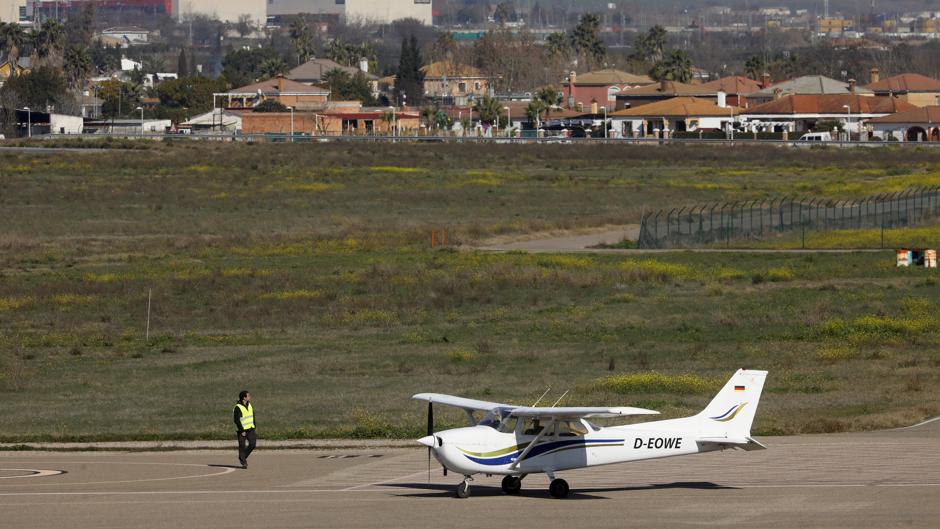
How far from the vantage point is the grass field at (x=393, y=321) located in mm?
36219

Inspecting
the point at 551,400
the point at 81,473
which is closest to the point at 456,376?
the point at 551,400

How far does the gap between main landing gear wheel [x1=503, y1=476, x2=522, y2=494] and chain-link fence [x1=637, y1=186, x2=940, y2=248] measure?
47.8 m

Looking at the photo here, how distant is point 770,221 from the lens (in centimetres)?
7831

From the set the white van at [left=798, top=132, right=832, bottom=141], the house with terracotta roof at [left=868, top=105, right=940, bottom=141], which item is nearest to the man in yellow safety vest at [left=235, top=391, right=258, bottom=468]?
the white van at [left=798, top=132, right=832, bottom=141]

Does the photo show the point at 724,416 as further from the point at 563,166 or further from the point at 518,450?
the point at 563,166

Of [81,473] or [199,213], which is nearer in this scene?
[81,473]

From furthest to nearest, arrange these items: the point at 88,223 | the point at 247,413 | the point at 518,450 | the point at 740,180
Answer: the point at 740,180
the point at 88,223
the point at 247,413
the point at 518,450

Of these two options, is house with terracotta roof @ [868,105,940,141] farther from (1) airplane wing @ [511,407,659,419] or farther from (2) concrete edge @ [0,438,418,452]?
(1) airplane wing @ [511,407,659,419]

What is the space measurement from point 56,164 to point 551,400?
106053 millimetres

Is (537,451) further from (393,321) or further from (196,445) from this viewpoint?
(393,321)

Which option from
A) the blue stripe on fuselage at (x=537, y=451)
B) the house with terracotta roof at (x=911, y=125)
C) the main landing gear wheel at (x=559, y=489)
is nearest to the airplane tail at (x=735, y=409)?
the blue stripe on fuselage at (x=537, y=451)

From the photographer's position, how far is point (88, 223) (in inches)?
3410

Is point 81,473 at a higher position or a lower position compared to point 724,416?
lower

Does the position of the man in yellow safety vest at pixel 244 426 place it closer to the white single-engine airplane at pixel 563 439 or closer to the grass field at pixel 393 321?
the grass field at pixel 393 321
